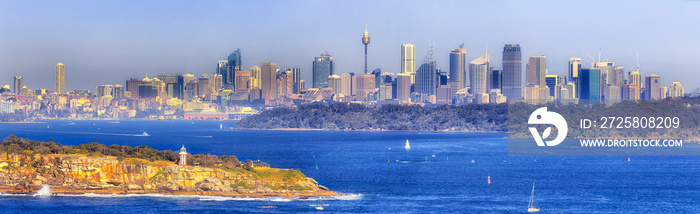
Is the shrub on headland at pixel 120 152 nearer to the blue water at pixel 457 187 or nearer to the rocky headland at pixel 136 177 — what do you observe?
the rocky headland at pixel 136 177

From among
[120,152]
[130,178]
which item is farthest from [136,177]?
[120,152]

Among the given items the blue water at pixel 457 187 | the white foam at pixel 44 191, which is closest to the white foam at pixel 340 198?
the blue water at pixel 457 187

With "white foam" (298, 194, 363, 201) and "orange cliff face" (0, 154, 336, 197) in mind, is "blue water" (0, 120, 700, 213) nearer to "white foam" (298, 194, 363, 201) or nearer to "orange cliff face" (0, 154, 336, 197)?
"white foam" (298, 194, 363, 201)

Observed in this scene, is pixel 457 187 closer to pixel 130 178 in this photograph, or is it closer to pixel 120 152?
→ pixel 120 152

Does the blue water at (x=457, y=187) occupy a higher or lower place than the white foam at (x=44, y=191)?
lower

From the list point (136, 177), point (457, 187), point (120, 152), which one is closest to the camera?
point (136, 177)

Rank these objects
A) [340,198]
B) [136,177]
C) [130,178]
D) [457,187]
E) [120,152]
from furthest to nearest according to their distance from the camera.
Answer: [457,187]
[120,152]
[340,198]
[130,178]
[136,177]

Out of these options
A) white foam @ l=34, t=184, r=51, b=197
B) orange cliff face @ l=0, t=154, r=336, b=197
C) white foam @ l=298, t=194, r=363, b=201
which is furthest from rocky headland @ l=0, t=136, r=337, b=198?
white foam @ l=298, t=194, r=363, b=201

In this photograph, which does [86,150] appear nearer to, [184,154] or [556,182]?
[184,154]

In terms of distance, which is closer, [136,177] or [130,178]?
[136,177]
